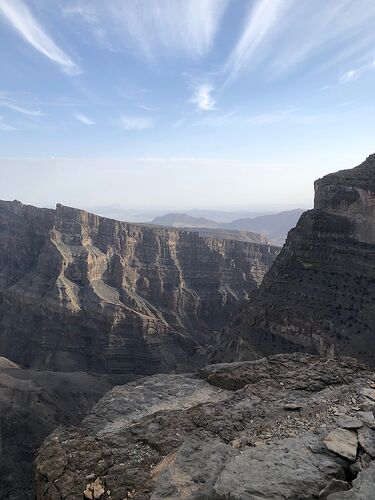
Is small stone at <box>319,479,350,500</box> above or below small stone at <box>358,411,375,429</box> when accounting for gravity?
below

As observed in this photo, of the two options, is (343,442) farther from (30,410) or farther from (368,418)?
(30,410)

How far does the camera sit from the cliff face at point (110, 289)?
6688 cm

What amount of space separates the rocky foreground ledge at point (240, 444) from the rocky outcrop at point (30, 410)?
25.3 m

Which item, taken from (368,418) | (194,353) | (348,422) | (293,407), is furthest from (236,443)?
(194,353)

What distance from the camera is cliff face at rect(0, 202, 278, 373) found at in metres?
66.9

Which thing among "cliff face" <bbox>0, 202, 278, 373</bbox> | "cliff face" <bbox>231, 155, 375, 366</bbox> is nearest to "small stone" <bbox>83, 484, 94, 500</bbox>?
"cliff face" <bbox>231, 155, 375, 366</bbox>

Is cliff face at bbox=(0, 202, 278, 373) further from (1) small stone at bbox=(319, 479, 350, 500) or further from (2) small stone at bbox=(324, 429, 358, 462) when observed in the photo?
(1) small stone at bbox=(319, 479, 350, 500)

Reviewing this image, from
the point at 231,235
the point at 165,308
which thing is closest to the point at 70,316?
the point at 165,308

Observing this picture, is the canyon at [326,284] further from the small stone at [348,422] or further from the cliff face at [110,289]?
the small stone at [348,422]

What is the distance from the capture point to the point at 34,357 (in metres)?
66.8

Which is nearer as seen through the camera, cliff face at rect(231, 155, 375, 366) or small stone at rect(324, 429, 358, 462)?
small stone at rect(324, 429, 358, 462)

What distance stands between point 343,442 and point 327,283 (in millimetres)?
34377

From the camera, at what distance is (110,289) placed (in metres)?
75.4

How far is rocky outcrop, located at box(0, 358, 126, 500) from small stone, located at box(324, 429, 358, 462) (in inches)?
1157
